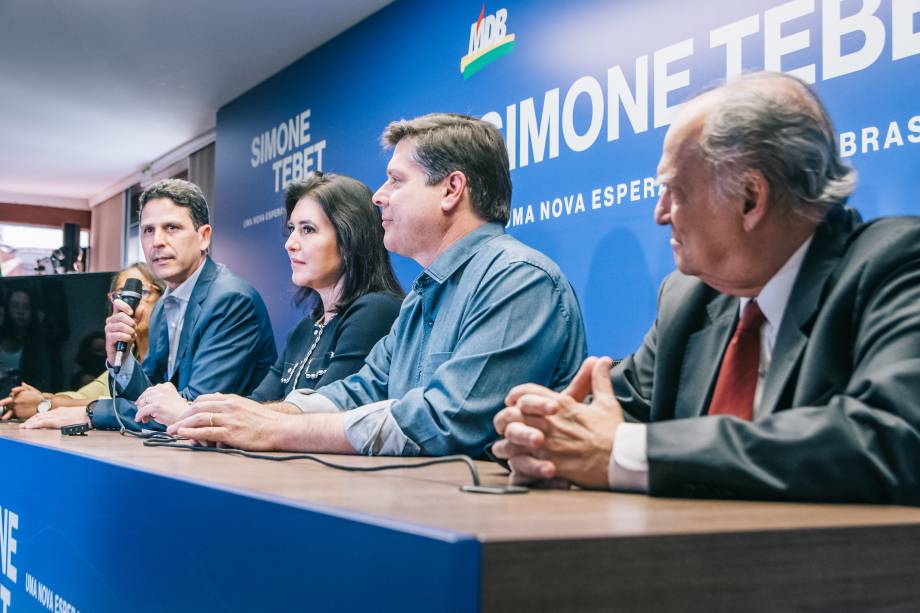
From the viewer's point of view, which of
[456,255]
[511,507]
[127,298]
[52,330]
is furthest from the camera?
[52,330]

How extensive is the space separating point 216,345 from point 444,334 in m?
1.35

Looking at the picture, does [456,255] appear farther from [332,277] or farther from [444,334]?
[332,277]

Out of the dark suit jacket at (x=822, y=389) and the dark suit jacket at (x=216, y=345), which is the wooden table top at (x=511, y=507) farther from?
the dark suit jacket at (x=216, y=345)

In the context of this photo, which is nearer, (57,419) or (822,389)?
(822,389)

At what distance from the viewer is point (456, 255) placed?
2105 millimetres

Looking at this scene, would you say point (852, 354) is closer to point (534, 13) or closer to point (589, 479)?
point (589, 479)

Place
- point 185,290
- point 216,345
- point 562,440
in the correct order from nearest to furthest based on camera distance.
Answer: point 562,440
point 216,345
point 185,290

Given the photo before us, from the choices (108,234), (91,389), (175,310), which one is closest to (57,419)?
(175,310)

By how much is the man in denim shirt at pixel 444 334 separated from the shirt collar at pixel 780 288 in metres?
0.57

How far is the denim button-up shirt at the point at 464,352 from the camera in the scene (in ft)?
5.45

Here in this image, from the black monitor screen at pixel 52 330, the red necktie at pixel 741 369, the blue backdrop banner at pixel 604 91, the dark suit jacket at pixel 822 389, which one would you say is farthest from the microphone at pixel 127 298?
the red necktie at pixel 741 369

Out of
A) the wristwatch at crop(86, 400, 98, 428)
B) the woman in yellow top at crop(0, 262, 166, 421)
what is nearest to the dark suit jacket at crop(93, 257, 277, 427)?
the woman in yellow top at crop(0, 262, 166, 421)

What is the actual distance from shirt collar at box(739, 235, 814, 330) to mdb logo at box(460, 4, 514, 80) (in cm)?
275

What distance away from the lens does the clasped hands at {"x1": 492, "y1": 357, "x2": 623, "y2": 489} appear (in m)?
1.06
